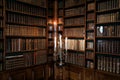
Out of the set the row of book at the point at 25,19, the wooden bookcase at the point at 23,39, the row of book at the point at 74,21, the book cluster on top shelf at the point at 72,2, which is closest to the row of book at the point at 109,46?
the row of book at the point at 74,21

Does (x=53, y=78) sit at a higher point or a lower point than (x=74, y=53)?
lower

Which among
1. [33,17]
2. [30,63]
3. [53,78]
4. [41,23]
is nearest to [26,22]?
[33,17]

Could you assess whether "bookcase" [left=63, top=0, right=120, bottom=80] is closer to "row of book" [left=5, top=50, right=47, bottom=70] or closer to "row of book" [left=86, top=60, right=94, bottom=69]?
"row of book" [left=86, top=60, right=94, bottom=69]

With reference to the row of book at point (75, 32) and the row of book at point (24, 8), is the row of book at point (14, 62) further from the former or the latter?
the row of book at point (75, 32)

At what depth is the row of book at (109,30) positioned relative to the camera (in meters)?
2.52

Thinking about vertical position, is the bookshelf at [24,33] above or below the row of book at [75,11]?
below

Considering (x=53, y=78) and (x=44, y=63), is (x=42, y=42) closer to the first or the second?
(x=44, y=63)

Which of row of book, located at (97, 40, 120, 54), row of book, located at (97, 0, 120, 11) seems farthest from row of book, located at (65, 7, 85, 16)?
row of book, located at (97, 40, 120, 54)

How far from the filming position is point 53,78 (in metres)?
3.82

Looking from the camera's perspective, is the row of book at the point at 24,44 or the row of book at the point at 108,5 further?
the row of book at the point at 24,44

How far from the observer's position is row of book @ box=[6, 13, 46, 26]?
2.82m

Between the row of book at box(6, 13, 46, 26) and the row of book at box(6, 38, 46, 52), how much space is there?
0.47 metres

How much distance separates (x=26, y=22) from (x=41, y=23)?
0.51 metres

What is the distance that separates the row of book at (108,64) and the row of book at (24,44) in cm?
166
